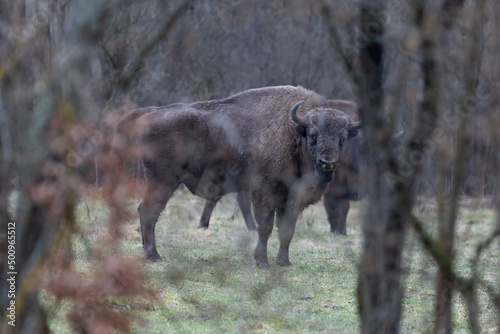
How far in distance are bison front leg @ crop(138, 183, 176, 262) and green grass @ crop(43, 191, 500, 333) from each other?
0.31 meters

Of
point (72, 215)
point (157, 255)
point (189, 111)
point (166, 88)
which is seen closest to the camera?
point (72, 215)

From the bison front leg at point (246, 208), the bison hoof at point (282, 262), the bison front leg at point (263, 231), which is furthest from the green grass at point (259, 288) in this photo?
the bison front leg at point (246, 208)

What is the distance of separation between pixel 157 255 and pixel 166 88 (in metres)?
9.33

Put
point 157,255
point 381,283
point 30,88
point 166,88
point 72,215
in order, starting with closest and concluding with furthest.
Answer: point 381,283, point 72,215, point 30,88, point 157,255, point 166,88

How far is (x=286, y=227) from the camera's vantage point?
9.79m

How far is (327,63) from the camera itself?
16.8 metres

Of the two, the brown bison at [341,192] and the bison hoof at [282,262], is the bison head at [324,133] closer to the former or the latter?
the bison hoof at [282,262]

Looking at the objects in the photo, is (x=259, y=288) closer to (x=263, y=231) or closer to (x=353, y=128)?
(x=263, y=231)

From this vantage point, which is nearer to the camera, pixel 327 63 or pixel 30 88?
pixel 30 88

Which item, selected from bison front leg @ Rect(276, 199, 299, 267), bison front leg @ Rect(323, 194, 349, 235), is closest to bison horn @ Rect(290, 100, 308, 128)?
bison front leg @ Rect(276, 199, 299, 267)

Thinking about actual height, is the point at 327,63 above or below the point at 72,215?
above

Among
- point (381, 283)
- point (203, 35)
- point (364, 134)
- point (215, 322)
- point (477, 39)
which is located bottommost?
point (215, 322)

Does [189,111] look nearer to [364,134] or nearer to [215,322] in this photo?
[215,322]

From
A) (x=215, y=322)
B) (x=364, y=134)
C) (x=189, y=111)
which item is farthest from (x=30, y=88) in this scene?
(x=189, y=111)
